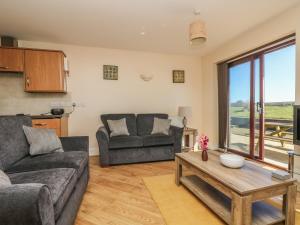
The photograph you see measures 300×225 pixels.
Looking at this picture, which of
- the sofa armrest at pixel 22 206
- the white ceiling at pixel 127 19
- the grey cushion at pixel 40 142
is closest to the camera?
the sofa armrest at pixel 22 206

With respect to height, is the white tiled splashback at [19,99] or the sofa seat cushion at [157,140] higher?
the white tiled splashback at [19,99]

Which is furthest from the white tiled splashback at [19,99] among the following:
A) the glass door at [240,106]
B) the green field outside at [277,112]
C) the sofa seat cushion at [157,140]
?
the green field outside at [277,112]

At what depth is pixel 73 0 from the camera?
7.34 ft

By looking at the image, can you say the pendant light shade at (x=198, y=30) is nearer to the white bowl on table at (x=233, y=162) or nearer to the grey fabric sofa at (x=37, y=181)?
the white bowl on table at (x=233, y=162)

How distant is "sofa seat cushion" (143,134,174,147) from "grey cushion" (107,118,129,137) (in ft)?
1.47

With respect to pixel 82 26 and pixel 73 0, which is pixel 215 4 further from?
pixel 82 26

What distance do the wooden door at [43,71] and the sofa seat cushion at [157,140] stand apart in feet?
6.23

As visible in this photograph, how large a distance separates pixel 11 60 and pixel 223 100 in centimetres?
428

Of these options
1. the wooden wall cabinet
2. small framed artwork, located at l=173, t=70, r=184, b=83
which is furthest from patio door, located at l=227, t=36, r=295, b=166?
the wooden wall cabinet

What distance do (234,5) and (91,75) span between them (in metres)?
2.94

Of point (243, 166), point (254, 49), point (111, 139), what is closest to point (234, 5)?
point (254, 49)

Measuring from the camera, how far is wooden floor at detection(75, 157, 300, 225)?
5.49ft

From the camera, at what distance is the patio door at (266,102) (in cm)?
295

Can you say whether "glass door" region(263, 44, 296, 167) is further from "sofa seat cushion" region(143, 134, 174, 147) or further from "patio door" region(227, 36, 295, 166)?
"sofa seat cushion" region(143, 134, 174, 147)
